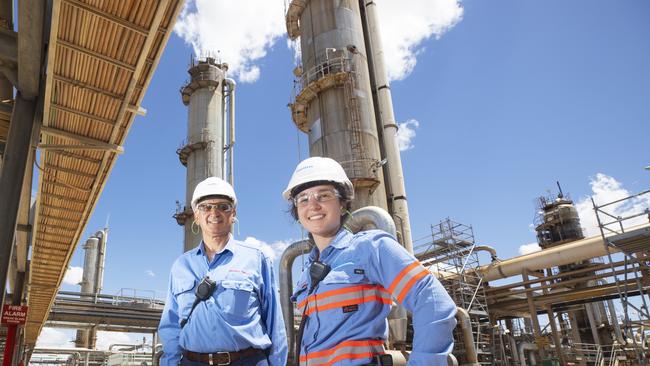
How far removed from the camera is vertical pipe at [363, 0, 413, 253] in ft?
69.9

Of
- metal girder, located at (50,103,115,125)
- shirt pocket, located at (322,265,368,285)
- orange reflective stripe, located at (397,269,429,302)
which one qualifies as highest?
metal girder, located at (50,103,115,125)

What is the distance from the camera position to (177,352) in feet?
12.0

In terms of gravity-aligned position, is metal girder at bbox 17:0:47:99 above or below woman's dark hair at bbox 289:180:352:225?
above

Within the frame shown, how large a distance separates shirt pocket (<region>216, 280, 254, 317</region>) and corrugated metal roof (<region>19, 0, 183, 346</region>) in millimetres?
4085

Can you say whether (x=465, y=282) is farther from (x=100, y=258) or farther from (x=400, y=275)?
(x=100, y=258)

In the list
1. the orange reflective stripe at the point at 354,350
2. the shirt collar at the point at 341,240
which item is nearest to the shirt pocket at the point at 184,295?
the shirt collar at the point at 341,240

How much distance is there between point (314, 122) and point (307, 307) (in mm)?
18968

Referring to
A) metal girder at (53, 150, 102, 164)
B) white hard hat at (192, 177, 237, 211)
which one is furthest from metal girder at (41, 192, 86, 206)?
white hard hat at (192, 177, 237, 211)

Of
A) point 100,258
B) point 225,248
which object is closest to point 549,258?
point 225,248

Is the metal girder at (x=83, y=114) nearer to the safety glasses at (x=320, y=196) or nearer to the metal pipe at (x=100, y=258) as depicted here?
the safety glasses at (x=320, y=196)

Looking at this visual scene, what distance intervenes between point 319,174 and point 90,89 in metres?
6.37

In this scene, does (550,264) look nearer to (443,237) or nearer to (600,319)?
(443,237)

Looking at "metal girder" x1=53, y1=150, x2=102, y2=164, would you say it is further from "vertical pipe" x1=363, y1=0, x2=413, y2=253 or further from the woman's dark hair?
"vertical pipe" x1=363, y1=0, x2=413, y2=253

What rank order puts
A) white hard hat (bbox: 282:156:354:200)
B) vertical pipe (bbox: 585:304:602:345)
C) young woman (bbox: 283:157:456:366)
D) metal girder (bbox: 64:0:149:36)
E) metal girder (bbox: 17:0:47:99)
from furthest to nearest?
vertical pipe (bbox: 585:304:602:345) → metal girder (bbox: 64:0:149:36) → metal girder (bbox: 17:0:47:99) → white hard hat (bbox: 282:156:354:200) → young woman (bbox: 283:157:456:366)
